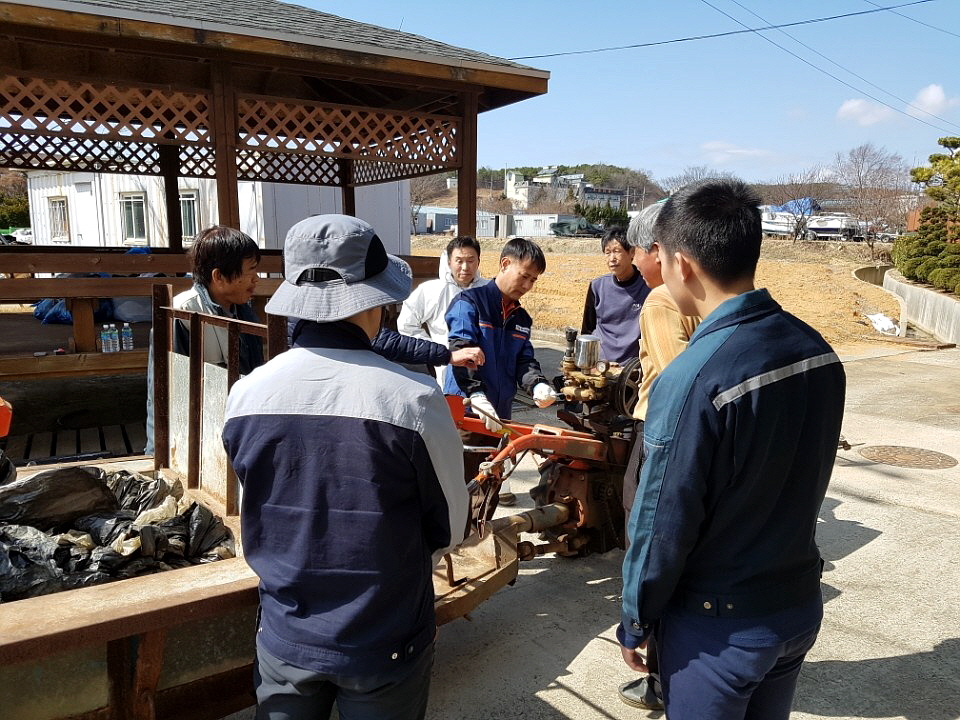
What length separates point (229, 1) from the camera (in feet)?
24.7

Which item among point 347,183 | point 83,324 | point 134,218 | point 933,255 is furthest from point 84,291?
point 933,255

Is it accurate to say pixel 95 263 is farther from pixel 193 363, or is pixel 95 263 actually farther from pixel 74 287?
pixel 193 363

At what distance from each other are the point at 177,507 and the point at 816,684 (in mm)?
2711

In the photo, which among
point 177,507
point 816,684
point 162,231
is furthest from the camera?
point 162,231

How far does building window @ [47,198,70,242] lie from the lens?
24.2m

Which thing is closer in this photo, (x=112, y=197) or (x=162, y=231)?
(x=162, y=231)

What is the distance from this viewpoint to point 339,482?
1469 mm

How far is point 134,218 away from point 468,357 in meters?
19.4

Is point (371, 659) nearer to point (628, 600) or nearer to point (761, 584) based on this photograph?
point (628, 600)

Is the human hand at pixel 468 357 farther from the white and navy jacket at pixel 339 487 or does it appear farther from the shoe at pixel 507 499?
the white and navy jacket at pixel 339 487

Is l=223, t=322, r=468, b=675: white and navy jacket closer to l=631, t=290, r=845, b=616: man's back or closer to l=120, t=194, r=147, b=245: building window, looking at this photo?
l=631, t=290, r=845, b=616: man's back

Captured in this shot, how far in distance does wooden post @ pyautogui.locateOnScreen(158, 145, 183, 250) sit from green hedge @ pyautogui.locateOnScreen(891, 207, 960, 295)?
1647 centimetres

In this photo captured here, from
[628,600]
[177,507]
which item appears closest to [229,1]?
[177,507]

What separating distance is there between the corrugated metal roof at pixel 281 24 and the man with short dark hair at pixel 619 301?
129 inches
